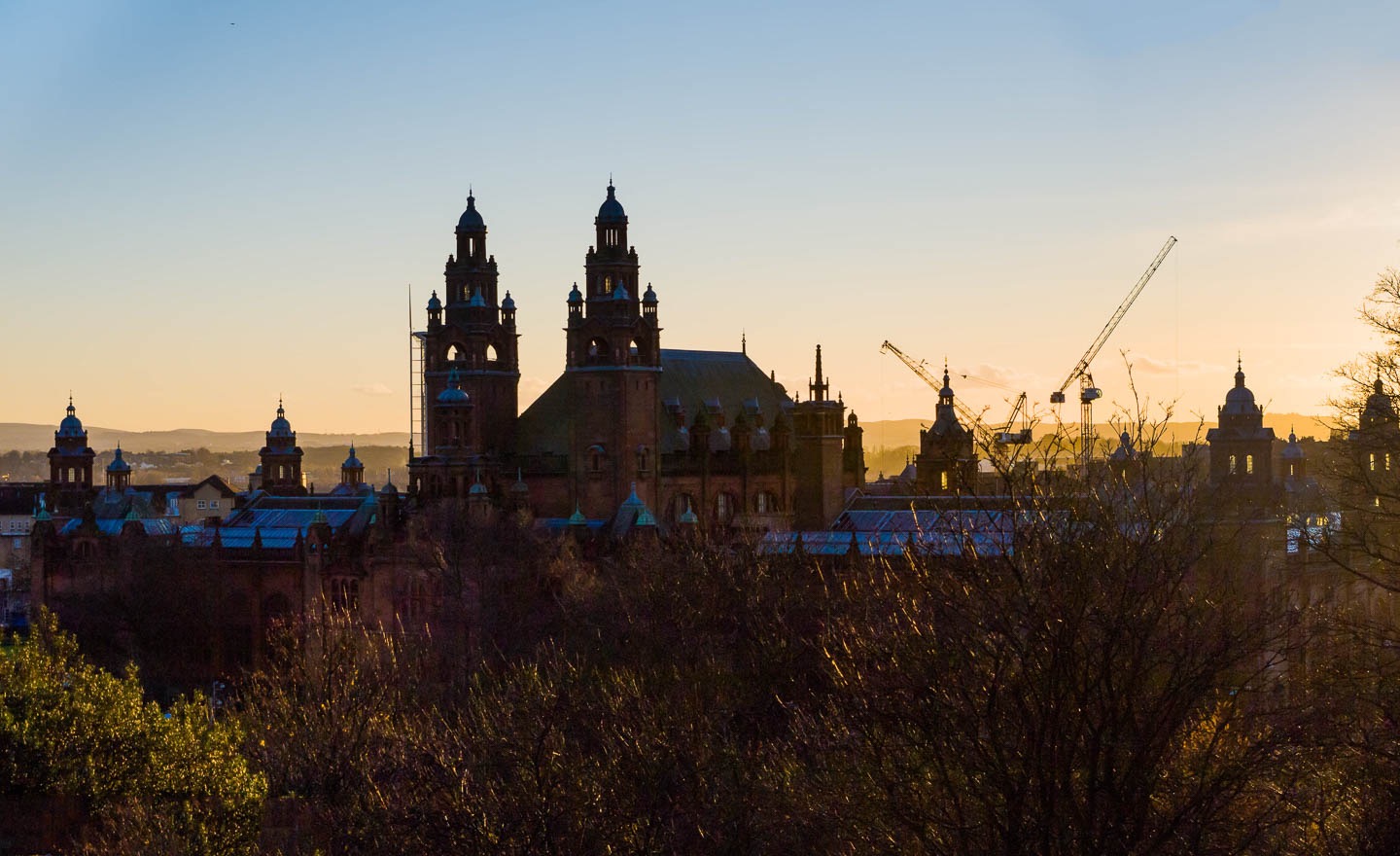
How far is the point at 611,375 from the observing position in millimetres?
112812

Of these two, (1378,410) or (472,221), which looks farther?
(472,221)

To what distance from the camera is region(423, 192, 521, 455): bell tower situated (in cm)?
11838

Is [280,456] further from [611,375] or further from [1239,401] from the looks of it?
[1239,401]

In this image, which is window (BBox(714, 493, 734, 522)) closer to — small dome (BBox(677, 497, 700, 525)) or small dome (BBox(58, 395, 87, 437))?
small dome (BBox(677, 497, 700, 525))

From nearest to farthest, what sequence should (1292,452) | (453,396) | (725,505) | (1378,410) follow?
(1378,410), (453,396), (725,505), (1292,452)

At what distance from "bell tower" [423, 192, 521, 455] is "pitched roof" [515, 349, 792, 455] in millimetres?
1799

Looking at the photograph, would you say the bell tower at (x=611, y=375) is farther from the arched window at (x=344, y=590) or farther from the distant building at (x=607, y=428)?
the arched window at (x=344, y=590)

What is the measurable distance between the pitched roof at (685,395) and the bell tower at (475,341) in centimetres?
180

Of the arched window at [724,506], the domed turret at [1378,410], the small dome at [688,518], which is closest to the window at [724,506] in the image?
the arched window at [724,506]

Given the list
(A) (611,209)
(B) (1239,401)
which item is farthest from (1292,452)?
(A) (611,209)

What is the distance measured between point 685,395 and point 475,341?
49.1ft

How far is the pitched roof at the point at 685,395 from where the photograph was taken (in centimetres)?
11725

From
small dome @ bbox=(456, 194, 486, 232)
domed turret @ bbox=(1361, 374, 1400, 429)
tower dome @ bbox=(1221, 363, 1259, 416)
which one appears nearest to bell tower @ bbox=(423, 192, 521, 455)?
small dome @ bbox=(456, 194, 486, 232)

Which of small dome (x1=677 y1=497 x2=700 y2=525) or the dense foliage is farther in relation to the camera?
small dome (x1=677 y1=497 x2=700 y2=525)
